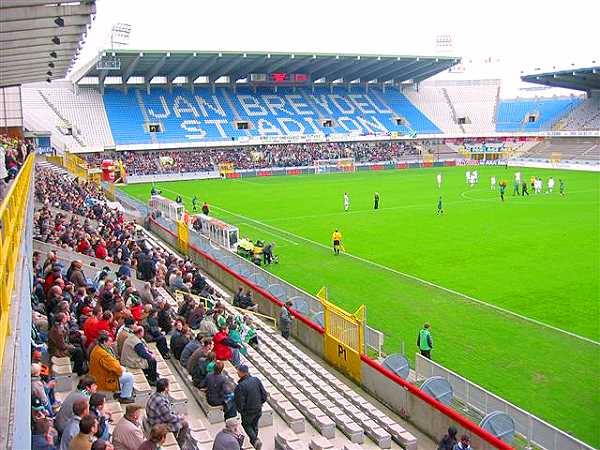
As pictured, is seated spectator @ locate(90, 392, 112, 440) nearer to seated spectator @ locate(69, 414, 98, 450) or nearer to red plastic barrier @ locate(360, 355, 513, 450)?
seated spectator @ locate(69, 414, 98, 450)

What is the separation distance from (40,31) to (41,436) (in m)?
14.8

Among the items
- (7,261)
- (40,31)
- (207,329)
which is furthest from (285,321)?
(40,31)

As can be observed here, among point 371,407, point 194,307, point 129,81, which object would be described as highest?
point 129,81

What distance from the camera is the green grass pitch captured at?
530 inches

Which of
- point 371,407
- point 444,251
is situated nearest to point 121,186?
point 444,251

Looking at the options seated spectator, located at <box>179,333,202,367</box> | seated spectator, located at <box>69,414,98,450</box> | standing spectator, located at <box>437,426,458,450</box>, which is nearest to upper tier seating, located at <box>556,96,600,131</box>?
standing spectator, located at <box>437,426,458,450</box>

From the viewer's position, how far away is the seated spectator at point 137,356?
9.65m

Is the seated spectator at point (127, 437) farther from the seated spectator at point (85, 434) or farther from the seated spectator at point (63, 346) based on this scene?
the seated spectator at point (63, 346)

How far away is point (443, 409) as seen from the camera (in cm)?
1030

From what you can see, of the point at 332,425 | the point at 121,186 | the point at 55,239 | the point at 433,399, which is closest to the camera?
the point at 332,425

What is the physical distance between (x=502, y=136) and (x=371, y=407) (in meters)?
69.3

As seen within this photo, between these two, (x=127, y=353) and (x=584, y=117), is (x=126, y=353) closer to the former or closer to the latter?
(x=127, y=353)

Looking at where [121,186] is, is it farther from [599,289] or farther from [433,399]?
[433,399]

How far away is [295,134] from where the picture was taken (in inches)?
2763
